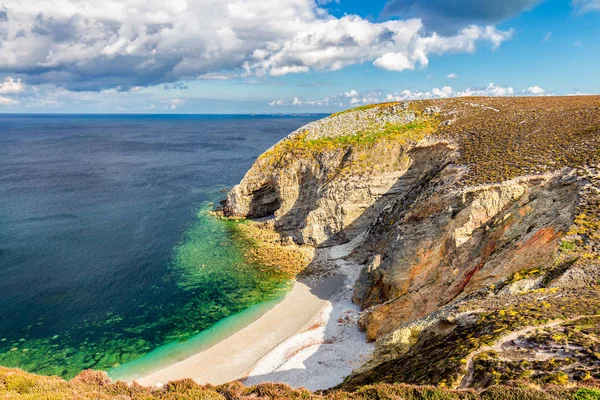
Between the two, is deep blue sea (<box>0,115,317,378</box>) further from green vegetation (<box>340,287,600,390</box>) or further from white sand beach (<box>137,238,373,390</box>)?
green vegetation (<box>340,287,600,390</box>)

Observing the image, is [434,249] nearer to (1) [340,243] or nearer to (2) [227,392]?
(1) [340,243]

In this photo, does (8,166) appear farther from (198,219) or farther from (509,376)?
(509,376)

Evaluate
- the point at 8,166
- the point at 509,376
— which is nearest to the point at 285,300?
the point at 509,376

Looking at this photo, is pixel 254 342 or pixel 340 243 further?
pixel 340 243

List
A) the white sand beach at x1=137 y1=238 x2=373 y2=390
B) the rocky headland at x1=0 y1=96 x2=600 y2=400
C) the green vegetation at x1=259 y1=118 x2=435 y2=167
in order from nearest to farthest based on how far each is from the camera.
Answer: the rocky headland at x1=0 y1=96 x2=600 y2=400, the white sand beach at x1=137 y1=238 x2=373 y2=390, the green vegetation at x1=259 y1=118 x2=435 y2=167

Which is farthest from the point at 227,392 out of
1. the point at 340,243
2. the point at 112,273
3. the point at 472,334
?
the point at 340,243

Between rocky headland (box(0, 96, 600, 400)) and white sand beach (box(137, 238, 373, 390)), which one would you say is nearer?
rocky headland (box(0, 96, 600, 400))

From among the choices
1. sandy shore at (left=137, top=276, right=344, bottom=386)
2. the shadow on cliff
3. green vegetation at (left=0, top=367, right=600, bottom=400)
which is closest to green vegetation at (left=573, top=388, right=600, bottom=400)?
green vegetation at (left=0, top=367, right=600, bottom=400)
